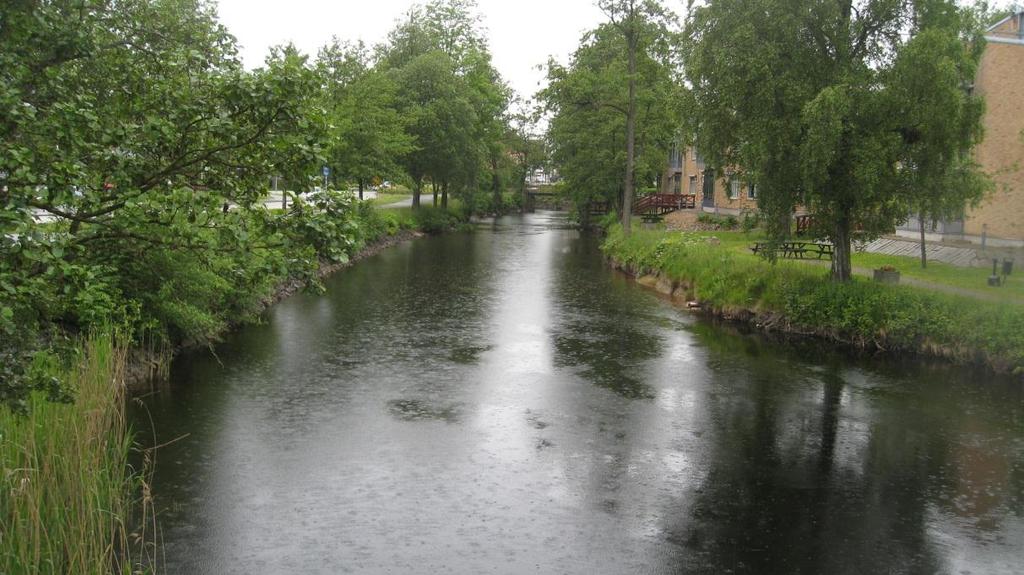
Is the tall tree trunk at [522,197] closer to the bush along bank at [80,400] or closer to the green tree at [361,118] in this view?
the green tree at [361,118]

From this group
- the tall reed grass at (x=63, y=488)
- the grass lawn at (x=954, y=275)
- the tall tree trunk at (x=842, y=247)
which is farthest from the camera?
the tall tree trunk at (x=842, y=247)

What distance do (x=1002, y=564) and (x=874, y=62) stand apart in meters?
16.2

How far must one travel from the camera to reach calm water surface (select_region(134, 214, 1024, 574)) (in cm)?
985

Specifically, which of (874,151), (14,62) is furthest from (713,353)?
(14,62)

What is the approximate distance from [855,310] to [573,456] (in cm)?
1165

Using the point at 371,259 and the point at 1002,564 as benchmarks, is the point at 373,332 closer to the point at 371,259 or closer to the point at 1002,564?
the point at 1002,564

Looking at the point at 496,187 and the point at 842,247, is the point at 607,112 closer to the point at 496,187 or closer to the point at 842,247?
the point at 842,247

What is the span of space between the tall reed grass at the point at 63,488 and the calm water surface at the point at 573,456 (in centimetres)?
133

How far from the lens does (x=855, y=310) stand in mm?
21344

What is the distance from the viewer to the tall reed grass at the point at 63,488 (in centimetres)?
655

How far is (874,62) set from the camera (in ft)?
73.0

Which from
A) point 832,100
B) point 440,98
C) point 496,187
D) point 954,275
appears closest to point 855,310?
point 832,100

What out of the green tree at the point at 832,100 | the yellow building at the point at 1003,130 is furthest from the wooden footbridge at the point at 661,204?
the green tree at the point at 832,100

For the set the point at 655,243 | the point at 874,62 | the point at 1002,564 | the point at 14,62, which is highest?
the point at 874,62
